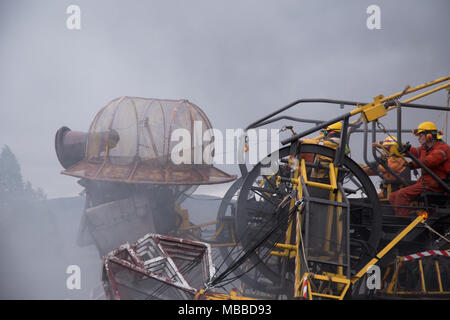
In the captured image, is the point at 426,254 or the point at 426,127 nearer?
the point at 426,254

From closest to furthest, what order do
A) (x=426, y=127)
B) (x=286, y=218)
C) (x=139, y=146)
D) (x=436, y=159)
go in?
(x=286, y=218) → (x=436, y=159) → (x=426, y=127) → (x=139, y=146)

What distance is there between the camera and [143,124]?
949cm

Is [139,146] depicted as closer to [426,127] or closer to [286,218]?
[286,218]

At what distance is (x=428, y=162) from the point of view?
5406mm

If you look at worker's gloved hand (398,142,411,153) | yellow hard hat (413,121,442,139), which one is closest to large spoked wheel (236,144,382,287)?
worker's gloved hand (398,142,411,153)

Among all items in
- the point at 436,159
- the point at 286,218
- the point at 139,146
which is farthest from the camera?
the point at 139,146

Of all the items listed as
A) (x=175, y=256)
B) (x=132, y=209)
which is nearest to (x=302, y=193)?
(x=175, y=256)

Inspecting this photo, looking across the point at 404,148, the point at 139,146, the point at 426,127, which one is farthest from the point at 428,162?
the point at 139,146

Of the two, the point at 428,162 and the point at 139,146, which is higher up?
the point at 139,146

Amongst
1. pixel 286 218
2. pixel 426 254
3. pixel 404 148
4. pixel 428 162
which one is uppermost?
pixel 404 148

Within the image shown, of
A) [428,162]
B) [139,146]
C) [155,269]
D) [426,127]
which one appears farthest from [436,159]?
[139,146]

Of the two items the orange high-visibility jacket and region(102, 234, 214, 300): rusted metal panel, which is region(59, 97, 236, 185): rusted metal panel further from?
the orange high-visibility jacket
